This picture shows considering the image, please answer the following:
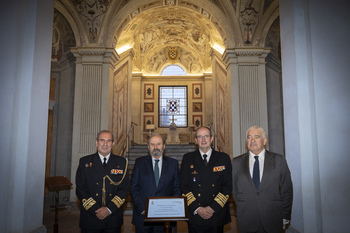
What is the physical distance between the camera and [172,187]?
139 inches

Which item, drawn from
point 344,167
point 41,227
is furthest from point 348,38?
point 41,227

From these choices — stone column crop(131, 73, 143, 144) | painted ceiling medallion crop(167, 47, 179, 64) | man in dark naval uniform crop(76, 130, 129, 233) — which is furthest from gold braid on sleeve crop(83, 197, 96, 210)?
painted ceiling medallion crop(167, 47, 179, 64)

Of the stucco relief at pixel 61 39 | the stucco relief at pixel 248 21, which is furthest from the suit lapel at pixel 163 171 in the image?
the stucco relief at pixel 61 39

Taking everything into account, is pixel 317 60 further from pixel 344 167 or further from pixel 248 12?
pixel 248 12

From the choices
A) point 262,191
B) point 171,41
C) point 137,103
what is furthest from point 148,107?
point 262,191

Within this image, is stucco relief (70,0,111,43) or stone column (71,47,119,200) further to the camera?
stucco relief (70,0,111,43)

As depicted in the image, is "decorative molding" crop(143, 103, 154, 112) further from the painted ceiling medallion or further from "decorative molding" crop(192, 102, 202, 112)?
the painted ceiling medallion

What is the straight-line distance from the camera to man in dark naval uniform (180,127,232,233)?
321cm

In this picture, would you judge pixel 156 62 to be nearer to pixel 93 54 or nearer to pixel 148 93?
pixel 148 93

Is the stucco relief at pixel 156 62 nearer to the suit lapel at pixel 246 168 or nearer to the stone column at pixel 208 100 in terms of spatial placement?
the stone column at pixel 208 100

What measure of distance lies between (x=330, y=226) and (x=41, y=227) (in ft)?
10.8

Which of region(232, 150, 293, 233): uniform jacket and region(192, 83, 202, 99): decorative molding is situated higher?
region(192, 83, 202, 99): decorative molding

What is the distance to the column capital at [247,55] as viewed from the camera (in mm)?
9227

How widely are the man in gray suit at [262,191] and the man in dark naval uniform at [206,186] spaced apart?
0.77ft
